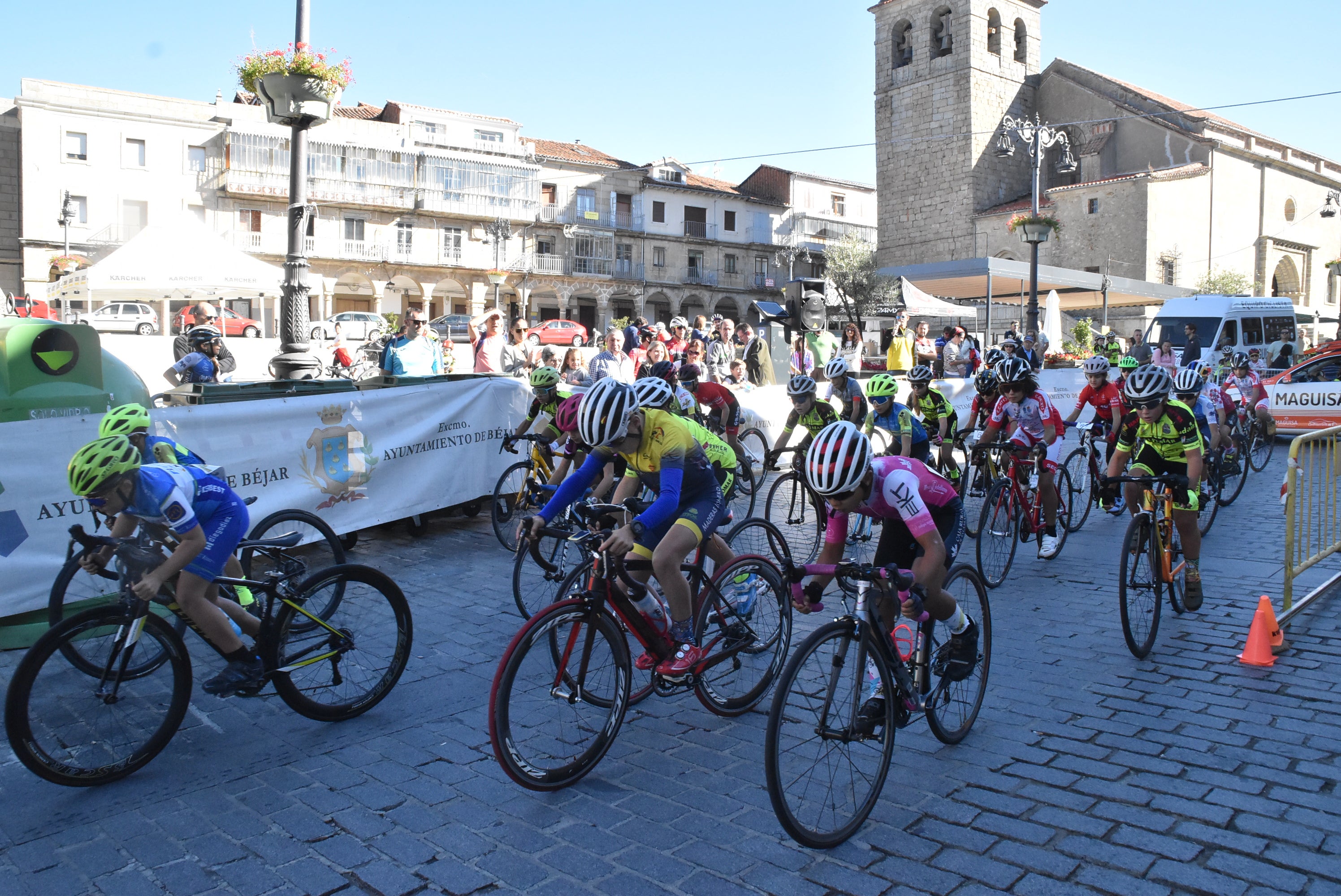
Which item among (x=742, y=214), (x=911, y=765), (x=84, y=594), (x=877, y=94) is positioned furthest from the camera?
(x=742, y=214)

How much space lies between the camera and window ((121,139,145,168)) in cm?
4381

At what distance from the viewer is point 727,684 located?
5.05 m

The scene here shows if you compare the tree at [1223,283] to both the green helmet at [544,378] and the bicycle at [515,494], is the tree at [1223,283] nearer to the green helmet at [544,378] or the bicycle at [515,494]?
the green helmet at [544,378]

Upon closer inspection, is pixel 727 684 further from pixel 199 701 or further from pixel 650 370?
pixel 650 370

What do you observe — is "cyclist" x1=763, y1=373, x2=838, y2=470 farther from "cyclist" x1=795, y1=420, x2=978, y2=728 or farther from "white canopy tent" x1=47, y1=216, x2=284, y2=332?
"white canopy tent" x1=47, y1=216, x2=284, y2=332

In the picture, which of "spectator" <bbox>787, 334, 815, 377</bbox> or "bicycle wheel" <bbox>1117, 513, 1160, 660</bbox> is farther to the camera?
"spectator" <bbox>787, 334, 815, 377</bbox>

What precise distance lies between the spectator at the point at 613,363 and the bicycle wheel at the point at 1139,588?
25.4ft

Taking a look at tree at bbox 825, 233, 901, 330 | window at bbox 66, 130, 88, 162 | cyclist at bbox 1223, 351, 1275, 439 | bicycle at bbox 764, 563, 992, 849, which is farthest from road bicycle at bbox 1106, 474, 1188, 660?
tree at bbox 825, 233, 901, 330

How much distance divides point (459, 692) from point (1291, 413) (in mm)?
16370

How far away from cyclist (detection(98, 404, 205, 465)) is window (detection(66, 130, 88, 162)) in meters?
46.5

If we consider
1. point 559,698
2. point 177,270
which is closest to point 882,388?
point 559,698

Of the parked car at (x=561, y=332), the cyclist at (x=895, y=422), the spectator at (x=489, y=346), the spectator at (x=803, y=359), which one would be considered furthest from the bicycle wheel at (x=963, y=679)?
the parked car at (x=561, y=332)

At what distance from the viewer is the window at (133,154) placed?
4381 centimetres

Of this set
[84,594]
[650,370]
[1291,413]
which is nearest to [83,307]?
[650,370]
